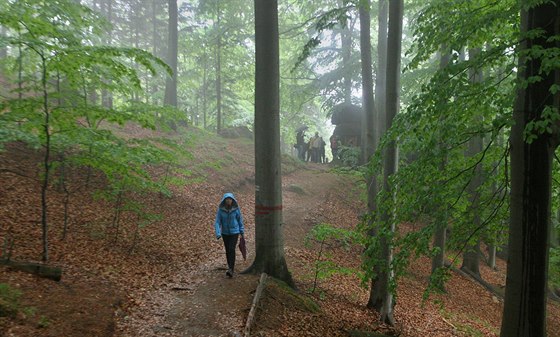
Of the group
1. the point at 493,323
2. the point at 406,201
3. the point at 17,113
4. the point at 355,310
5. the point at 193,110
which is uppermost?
the point at 193,110

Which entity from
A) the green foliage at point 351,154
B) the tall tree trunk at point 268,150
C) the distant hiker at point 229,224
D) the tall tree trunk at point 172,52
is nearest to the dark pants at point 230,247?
the distant hiker at point 229,224

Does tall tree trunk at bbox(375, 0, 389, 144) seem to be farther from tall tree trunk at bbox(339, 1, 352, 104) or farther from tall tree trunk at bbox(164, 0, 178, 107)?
tall tree trunk at bbox(164, 0, 178, 107)

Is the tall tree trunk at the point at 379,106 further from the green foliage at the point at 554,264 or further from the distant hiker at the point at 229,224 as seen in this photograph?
the green foliage at the point at 554,264

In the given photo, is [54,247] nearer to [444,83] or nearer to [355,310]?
[355,310]

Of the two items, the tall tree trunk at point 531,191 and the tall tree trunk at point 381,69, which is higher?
the tall tree trunk at point 381,69

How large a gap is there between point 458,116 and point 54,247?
301 inches

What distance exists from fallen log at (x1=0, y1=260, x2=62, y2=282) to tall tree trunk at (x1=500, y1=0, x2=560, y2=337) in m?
6.36

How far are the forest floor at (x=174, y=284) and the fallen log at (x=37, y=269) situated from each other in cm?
10

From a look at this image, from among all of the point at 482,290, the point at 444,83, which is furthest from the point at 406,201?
the point at 482,290

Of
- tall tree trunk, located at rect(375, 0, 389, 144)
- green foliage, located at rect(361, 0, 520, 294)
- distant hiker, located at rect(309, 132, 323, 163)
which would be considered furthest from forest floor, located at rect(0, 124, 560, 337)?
distant hiker, located at rect(309, 132, 323, 163)

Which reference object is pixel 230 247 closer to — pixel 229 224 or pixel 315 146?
pixel 229 224

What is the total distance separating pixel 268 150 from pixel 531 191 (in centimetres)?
453

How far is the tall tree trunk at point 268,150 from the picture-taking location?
721 cm

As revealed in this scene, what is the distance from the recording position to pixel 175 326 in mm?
5285
